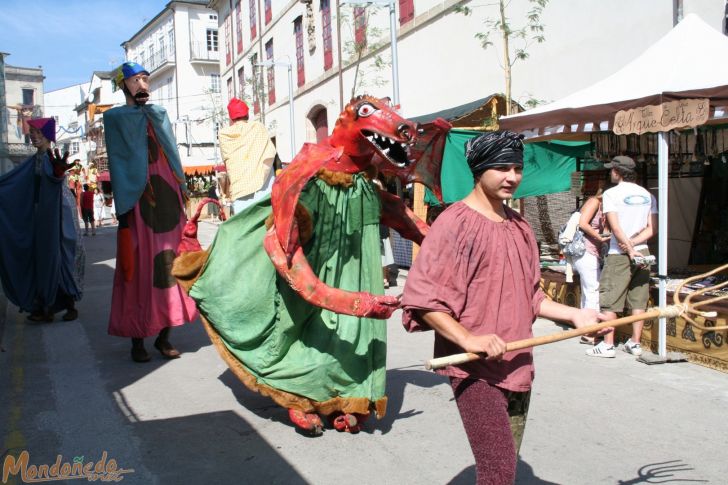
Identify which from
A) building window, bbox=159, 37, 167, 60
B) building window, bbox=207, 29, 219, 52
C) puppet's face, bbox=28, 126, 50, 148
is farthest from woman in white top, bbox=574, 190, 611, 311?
building window, bbox=159, 37, 167, 60

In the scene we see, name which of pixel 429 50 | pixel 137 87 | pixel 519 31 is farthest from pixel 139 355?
pixel 429 50

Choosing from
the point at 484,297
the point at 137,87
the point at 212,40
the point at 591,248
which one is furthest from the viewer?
the point at 212,40

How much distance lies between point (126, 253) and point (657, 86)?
16.5 feet

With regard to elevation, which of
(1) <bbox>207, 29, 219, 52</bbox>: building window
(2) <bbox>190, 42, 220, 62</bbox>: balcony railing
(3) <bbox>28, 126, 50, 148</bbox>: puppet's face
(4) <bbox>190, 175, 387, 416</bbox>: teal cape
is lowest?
(4) <bbox>190, 175, 387, 416</bbox>: teal cape

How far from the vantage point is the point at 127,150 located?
18.7 ft

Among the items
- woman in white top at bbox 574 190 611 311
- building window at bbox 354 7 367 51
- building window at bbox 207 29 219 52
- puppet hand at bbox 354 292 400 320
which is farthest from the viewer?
building window at bbox 207 29 219 52

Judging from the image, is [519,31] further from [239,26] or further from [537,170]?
[239,26]

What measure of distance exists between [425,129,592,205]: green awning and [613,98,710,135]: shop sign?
10.9 feet

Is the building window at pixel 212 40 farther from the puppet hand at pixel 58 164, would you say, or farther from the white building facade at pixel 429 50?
the puppet hand at pixel 58 164

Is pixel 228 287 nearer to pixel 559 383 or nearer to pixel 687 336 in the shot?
pixel 559 383

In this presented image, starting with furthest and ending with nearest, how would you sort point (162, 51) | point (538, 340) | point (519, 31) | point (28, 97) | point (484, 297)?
point (28, 97) < point (162, 51) < point (519, 31) < point (484, 297) < point (538, 340)

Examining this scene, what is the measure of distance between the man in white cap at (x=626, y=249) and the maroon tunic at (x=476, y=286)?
3.83 metres

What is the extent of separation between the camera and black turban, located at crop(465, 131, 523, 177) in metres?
2.34

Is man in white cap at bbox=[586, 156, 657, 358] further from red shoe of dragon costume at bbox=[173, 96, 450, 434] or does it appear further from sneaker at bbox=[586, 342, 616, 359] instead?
red shoe of dragon costume at bbox=[173, 96, 450, 434]
